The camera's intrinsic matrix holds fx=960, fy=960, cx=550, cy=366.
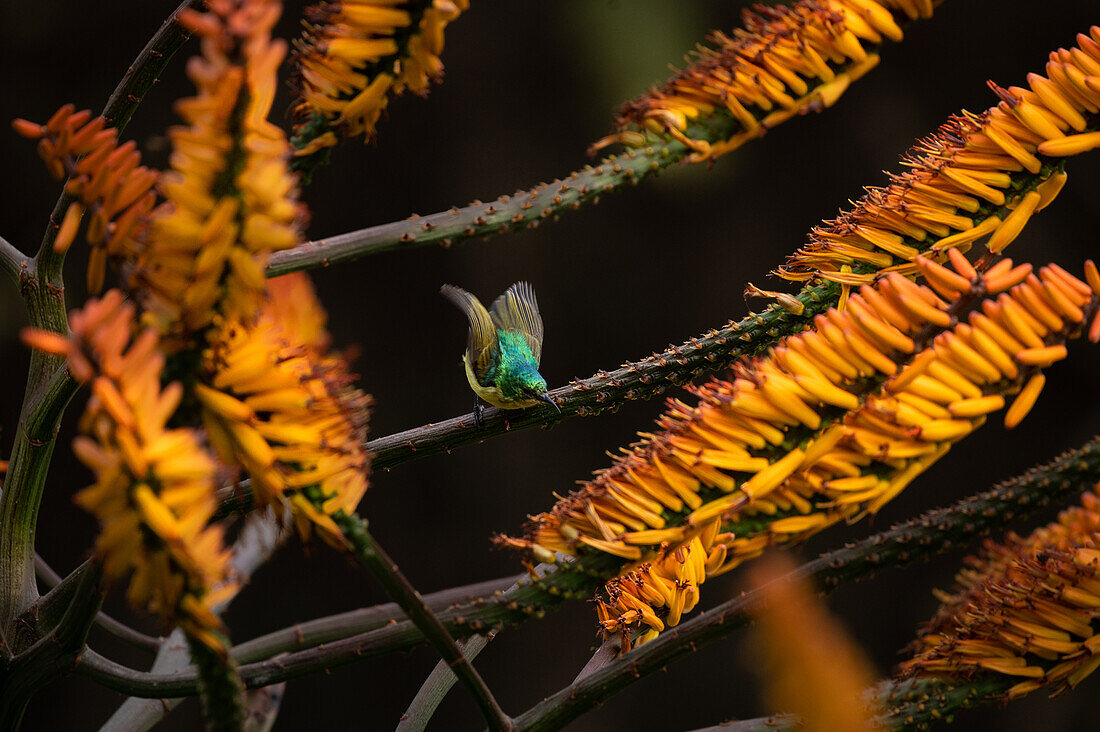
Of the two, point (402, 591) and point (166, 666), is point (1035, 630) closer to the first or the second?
point (402, 591)

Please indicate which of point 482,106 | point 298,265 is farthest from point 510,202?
point 482,106

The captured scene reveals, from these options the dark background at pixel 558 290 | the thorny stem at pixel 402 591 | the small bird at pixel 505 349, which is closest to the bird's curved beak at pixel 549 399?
the small bird at pixel 505 349

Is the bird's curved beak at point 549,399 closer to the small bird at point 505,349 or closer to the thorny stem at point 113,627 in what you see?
the small bird at point 505,349

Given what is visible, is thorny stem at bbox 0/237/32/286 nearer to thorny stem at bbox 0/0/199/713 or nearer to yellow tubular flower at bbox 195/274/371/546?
thorny stem at bbox 0/0/199/713

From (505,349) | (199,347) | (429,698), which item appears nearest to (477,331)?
(505,349)

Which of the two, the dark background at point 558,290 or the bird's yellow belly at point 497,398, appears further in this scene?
the dark background at point 558,290

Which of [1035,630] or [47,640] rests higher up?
[47,640]

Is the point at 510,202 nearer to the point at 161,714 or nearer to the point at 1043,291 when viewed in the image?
the point at 1043,291
